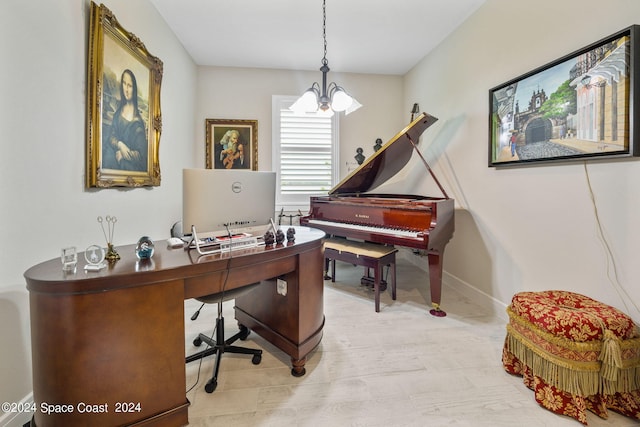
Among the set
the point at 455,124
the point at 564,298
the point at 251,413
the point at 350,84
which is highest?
the point at 350,84

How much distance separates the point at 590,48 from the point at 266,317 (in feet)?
8.87

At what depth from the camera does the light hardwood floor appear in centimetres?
144

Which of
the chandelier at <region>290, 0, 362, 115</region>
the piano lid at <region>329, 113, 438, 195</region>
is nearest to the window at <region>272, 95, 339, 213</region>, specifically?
the piano lid at <region>329, 113, 438, 195</region>

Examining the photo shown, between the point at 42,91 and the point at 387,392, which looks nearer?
the point at 42,91

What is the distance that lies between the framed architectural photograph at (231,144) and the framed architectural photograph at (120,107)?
1332mm

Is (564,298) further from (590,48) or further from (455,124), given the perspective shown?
(455,124)

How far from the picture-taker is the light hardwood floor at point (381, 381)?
4.73 ft

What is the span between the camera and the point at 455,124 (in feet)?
10.3

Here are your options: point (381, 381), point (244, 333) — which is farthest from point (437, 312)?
point (244, 333)

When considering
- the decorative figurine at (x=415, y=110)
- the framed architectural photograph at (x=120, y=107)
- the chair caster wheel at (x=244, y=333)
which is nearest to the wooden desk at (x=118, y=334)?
the chair caster wheel at (x=244, y=333)

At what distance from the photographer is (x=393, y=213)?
2.74 metres

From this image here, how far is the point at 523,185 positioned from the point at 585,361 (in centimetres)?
134

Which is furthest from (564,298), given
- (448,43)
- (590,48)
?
(448,43)

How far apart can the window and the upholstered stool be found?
3.25m
